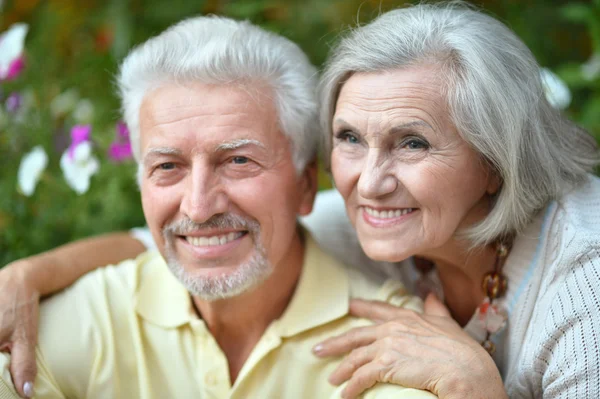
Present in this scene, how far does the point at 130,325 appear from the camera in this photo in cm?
257

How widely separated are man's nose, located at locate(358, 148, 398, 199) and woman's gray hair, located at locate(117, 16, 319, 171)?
1.14 ft

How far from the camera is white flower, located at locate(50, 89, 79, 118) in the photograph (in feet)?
12.8

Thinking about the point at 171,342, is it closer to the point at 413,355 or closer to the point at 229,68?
the point at 413,355

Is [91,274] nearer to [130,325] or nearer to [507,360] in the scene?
[130,325]

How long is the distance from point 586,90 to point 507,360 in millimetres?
2709

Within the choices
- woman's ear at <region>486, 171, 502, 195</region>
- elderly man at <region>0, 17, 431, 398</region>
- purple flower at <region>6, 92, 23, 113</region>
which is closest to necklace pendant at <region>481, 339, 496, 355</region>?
elderly man at <region>0, 17, 431, 398</region>

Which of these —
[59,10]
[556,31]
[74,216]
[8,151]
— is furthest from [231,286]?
[556,31]

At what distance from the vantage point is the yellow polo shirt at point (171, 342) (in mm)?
2430

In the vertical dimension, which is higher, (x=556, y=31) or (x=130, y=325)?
(x=556, y=31)

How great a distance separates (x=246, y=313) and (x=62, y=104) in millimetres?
2014

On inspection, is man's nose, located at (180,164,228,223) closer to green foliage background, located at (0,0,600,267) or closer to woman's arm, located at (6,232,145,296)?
woman's arm, located at (6,232,145,296)

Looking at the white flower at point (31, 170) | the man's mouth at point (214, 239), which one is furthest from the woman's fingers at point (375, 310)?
the white flower at point (31, 170)

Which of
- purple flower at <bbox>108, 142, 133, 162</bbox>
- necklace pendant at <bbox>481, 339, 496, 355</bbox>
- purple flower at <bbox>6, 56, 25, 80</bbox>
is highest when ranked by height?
purple flower at <bbox>6, 56, 25, 80</bbox>

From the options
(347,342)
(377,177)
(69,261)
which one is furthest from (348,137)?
(69,261)
